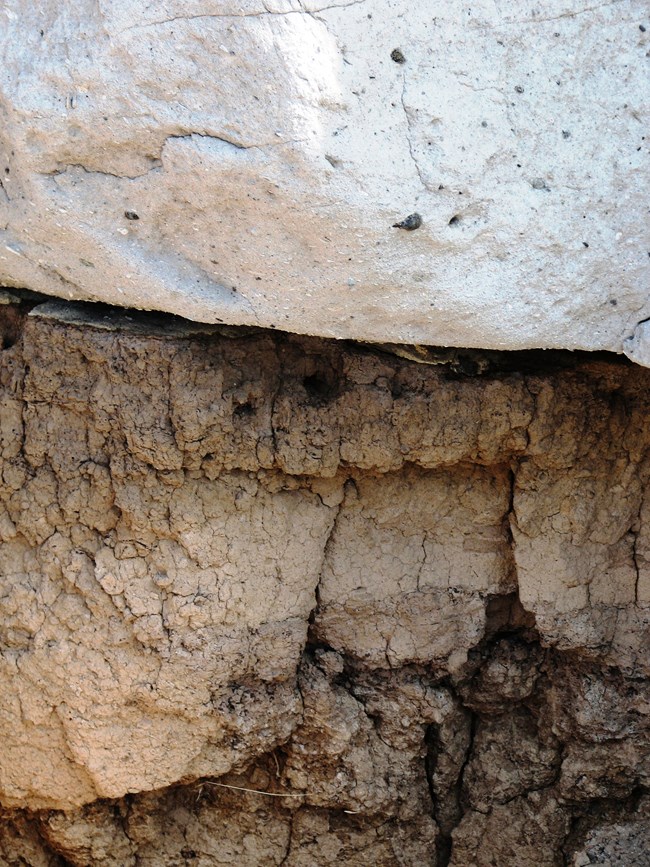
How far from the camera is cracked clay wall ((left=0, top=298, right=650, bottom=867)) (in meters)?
2.09

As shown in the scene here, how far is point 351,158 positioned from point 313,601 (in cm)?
108

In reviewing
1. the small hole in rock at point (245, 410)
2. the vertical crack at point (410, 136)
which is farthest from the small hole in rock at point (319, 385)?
the vertical crack at point (410, 136)

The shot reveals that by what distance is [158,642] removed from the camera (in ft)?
7.20

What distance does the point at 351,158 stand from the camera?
1.58m

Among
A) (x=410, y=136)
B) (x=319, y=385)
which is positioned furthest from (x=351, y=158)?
(x=319, y=385)

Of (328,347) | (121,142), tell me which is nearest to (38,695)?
(328,347)

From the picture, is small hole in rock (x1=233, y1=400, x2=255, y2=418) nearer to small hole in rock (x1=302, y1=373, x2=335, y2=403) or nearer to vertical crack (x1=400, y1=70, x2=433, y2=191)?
small hole in rock (x1=302, y1=373, x2=335, y2=403)

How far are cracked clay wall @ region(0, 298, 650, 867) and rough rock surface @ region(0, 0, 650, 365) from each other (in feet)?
1.05

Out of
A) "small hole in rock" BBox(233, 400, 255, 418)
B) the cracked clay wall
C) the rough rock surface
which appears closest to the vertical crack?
the rough rock surface

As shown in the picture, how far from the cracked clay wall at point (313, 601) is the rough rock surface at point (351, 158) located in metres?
0.32

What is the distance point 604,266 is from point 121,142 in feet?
2.61

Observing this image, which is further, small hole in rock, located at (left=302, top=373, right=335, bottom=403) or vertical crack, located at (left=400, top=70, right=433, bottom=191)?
small hole in rock, located at (left=302, top=373, right=335, bottom=403)

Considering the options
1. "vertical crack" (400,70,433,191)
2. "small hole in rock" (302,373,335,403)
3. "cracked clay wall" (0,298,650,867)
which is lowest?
"cracked clay wall" (0,298,650,867)

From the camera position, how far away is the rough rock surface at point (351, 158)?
157cm
